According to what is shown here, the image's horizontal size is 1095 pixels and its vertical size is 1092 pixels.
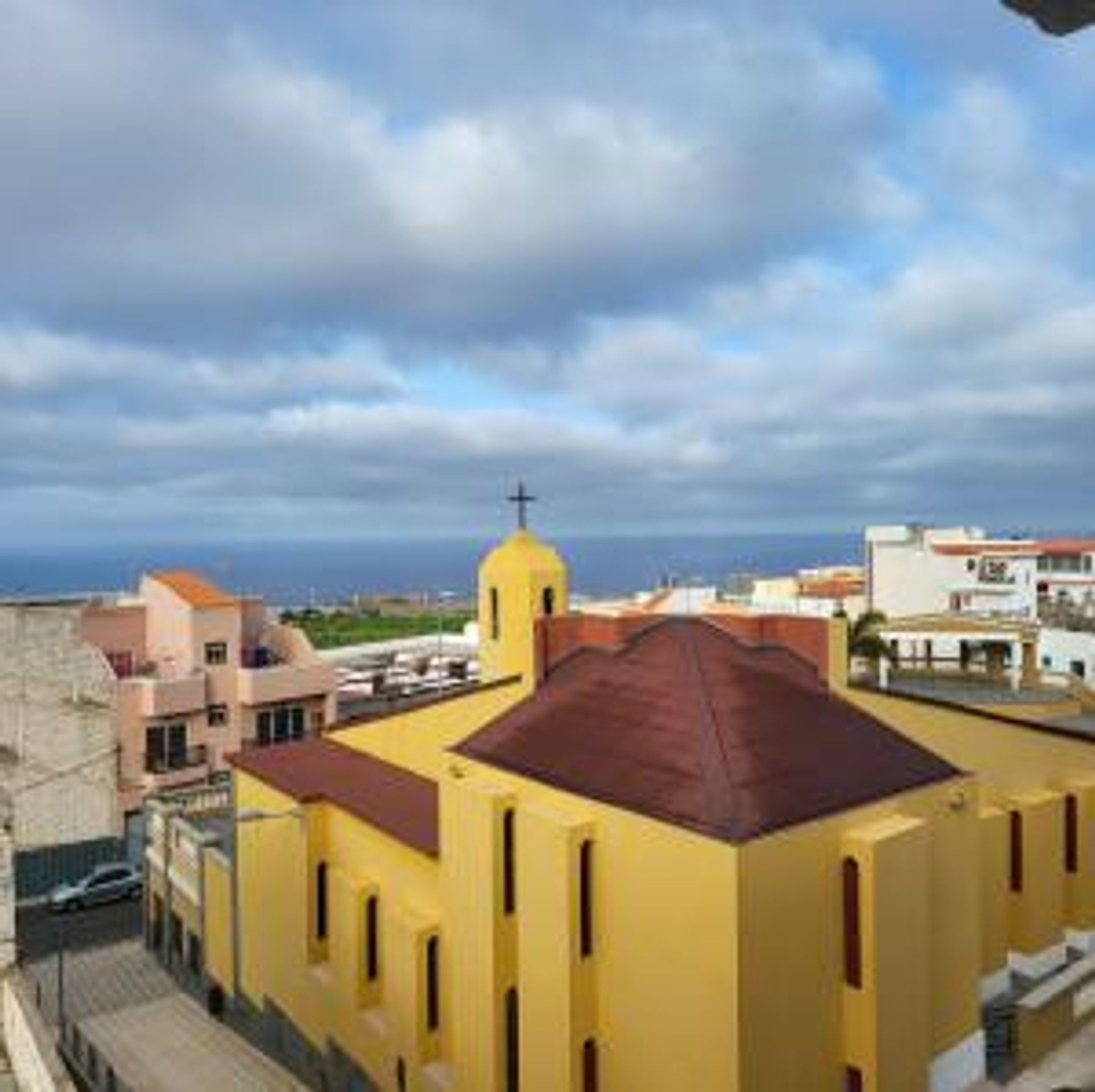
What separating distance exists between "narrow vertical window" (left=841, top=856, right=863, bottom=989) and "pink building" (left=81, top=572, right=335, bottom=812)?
3074cm

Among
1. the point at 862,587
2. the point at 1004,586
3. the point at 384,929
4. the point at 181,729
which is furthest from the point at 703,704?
the point at 862,587

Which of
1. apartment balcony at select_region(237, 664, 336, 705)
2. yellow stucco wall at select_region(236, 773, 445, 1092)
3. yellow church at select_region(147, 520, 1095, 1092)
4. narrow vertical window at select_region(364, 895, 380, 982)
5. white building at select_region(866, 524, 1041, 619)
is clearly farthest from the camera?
white building at select_region(866, 524, 1041, 619)

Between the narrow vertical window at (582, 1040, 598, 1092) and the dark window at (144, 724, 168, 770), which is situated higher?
the dark window at (144, 724, 168, 770)

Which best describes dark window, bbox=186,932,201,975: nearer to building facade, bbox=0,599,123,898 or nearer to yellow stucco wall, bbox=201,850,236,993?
yellow stucco wall, bbox=201,850,236,993

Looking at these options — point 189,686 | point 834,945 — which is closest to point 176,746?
point 189,686

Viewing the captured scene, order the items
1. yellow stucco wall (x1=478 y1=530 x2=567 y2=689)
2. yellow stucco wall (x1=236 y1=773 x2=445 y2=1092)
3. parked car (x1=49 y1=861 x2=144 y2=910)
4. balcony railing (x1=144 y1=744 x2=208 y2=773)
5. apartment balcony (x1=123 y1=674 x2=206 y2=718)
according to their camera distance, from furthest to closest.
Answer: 1. balcony railing (x1=144 y1=744 x2=208 y2=773)
2. apartment balcony (x1=123 y1=674 x2=206 y2=718)
3. parked car (x1=49 y1=861 x2=144 y2=910)
4. yellow stucco wall (x1=478 y1=530 x2=567 y2=689)
5. yellow stucco wall (x1=236 y1=773 x2=445 y2=1092)

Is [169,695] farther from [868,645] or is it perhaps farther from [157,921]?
[868,645]

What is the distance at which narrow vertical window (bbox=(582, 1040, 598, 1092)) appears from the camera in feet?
59.1

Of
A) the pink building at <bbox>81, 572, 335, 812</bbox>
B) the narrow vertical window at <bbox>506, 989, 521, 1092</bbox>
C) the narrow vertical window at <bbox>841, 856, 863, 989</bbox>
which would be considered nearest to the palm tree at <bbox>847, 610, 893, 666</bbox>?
the pink building at <bbox>81, 572, 335, 812</bbox>

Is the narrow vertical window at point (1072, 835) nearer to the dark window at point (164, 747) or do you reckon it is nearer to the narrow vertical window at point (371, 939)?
the narrow vertical window at point (371, 939)

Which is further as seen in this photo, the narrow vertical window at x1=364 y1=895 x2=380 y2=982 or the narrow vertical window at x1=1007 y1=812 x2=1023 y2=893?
the narrow vertical window at x1=364 y1=895 x2=380 y2=982

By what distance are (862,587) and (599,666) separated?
2651 inches

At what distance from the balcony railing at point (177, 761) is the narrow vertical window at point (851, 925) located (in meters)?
32.4

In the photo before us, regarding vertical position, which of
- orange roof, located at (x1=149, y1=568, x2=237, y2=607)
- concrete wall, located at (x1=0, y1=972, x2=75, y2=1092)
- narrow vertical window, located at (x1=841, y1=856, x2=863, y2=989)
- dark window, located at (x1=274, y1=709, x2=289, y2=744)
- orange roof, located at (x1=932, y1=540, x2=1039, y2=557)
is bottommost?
concrete wall, located at (x1=0, y1=972, x2=75, y2=1092)
